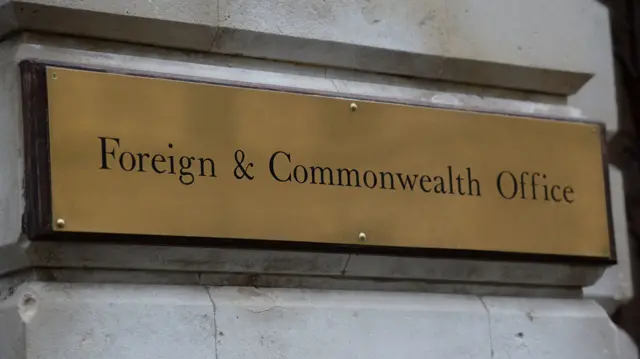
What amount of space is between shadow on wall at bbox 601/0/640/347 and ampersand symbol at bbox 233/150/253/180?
907 mm

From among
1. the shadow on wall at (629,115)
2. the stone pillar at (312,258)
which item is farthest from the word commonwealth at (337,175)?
the shadow on wall at (629,115)

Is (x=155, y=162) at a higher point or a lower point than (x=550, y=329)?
higher

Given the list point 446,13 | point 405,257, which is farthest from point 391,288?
point 446,13

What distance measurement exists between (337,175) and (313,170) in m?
0.04

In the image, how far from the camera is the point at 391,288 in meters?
1.84

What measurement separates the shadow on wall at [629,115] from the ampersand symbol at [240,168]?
2.98 feet

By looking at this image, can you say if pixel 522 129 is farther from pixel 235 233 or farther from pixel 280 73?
pixel 235 233

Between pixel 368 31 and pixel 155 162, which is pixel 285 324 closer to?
pixel 155 162

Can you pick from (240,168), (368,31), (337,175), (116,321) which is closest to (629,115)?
(368,31)

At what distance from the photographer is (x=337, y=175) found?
1785 millimetres

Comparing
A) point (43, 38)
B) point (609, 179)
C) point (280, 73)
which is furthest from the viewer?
point (609, 179)

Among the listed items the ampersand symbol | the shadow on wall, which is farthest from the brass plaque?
the shadow on wall

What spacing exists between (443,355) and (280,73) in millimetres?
492

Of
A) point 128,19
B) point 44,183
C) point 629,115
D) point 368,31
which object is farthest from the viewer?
point 629,115
